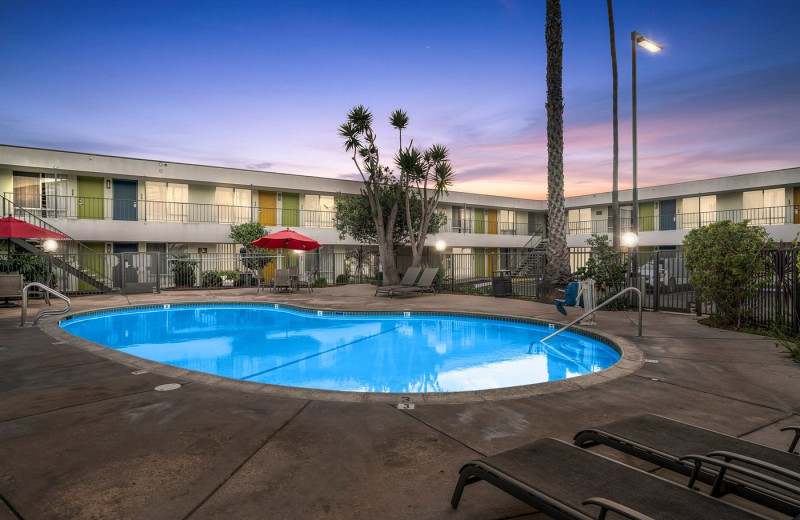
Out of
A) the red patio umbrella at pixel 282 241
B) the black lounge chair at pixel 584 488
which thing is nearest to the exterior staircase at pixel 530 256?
the red patio umbrella at pixel 282 241

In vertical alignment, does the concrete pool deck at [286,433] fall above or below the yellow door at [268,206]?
below

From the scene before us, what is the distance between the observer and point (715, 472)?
7.22 feet

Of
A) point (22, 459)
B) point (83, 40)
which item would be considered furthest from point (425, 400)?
point (83, 40)

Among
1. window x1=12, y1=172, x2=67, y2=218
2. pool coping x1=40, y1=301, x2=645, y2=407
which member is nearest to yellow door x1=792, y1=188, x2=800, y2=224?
pool coping x1=40, y1=301, x2=645, y2=407

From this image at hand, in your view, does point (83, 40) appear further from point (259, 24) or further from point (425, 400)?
point (425, 400)

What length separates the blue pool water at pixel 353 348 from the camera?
7.20 meters

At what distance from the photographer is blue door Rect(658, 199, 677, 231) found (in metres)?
30.1

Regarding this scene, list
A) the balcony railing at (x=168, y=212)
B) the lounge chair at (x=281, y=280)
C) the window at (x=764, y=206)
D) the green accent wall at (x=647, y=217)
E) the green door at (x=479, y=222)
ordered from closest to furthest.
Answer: the lounge chair at (x=281, y=280)
the balcony railing at (x=168, y=212)
the window at (x=764, y=206)
the green accent wall at (x=647, y=217)
the green door at (x=479, y=222)

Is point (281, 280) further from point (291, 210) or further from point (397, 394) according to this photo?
point (397, 394)

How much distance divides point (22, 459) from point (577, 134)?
72.5 feet

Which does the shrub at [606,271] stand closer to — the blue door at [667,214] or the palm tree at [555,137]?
the palm tree at [555,137]

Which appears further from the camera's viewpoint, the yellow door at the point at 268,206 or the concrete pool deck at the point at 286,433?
the yellow door at the point at 268,206

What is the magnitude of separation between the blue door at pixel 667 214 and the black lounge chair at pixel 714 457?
3238cm

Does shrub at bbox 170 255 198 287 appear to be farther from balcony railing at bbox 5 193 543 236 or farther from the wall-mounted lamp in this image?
the wall-mounted lamp
